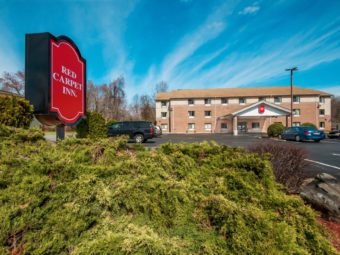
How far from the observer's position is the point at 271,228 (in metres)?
1.78

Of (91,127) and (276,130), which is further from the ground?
(91,127)

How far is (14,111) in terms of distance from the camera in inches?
129

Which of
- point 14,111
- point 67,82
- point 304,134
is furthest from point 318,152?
point 14,111

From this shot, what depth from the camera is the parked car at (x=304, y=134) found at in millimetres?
16609

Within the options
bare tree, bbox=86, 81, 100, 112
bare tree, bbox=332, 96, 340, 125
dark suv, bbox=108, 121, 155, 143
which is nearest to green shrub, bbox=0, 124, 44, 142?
dark suv, bbox=108, 121, 155, 143

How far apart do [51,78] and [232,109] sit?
36.7m

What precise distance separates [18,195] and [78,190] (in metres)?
0.57

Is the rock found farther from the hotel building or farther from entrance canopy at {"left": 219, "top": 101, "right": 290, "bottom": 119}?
the hotel building

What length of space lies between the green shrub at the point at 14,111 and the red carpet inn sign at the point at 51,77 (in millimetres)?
177

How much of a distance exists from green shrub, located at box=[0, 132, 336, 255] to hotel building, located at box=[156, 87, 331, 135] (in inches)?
1325

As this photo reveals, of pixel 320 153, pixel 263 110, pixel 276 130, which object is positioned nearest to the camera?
pixel 320 153

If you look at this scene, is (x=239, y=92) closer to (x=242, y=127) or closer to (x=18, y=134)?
(x=242, y=127)

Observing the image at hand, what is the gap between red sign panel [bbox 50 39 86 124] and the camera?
3656 mm

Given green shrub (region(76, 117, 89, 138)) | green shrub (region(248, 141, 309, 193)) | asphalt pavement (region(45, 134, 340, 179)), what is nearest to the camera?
green shrub (region(248, 141, 309, 193))
